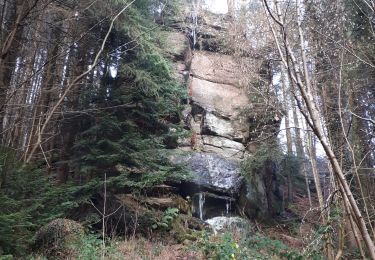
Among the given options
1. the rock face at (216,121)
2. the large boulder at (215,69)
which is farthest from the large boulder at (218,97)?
the large boulder at (215,69)

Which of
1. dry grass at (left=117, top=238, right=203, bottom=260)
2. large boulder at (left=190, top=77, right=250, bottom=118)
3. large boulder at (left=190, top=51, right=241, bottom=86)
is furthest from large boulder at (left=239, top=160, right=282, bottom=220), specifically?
dry grass at (left=117, top=238, right=203, bottom=260)

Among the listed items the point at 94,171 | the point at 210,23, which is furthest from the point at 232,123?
the point at 94,171

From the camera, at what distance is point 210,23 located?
18797 mm

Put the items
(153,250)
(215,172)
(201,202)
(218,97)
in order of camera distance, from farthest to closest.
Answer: (218,97) → (215,172) → (201,202) → (153,250)

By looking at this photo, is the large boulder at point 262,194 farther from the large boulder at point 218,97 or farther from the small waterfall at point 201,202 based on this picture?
the large boulder at point 218,97

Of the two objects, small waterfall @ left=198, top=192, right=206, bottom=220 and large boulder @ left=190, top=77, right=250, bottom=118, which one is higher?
large boulder @ left=190, top=77, right=250, bottom=118

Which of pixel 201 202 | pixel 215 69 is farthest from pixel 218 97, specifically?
pixel 201 202

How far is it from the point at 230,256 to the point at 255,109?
7.75 meters

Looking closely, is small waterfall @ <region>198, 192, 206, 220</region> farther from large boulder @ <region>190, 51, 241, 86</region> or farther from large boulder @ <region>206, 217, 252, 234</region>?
large boulder @ <region>190, 51, 241, 86</region>

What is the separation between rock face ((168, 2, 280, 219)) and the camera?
41.4ft

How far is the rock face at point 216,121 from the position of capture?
1261 centimetres

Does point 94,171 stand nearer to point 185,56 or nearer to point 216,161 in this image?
point 216,161

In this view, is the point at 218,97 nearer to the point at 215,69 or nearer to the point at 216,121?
the point at 216,121

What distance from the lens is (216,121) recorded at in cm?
1510
